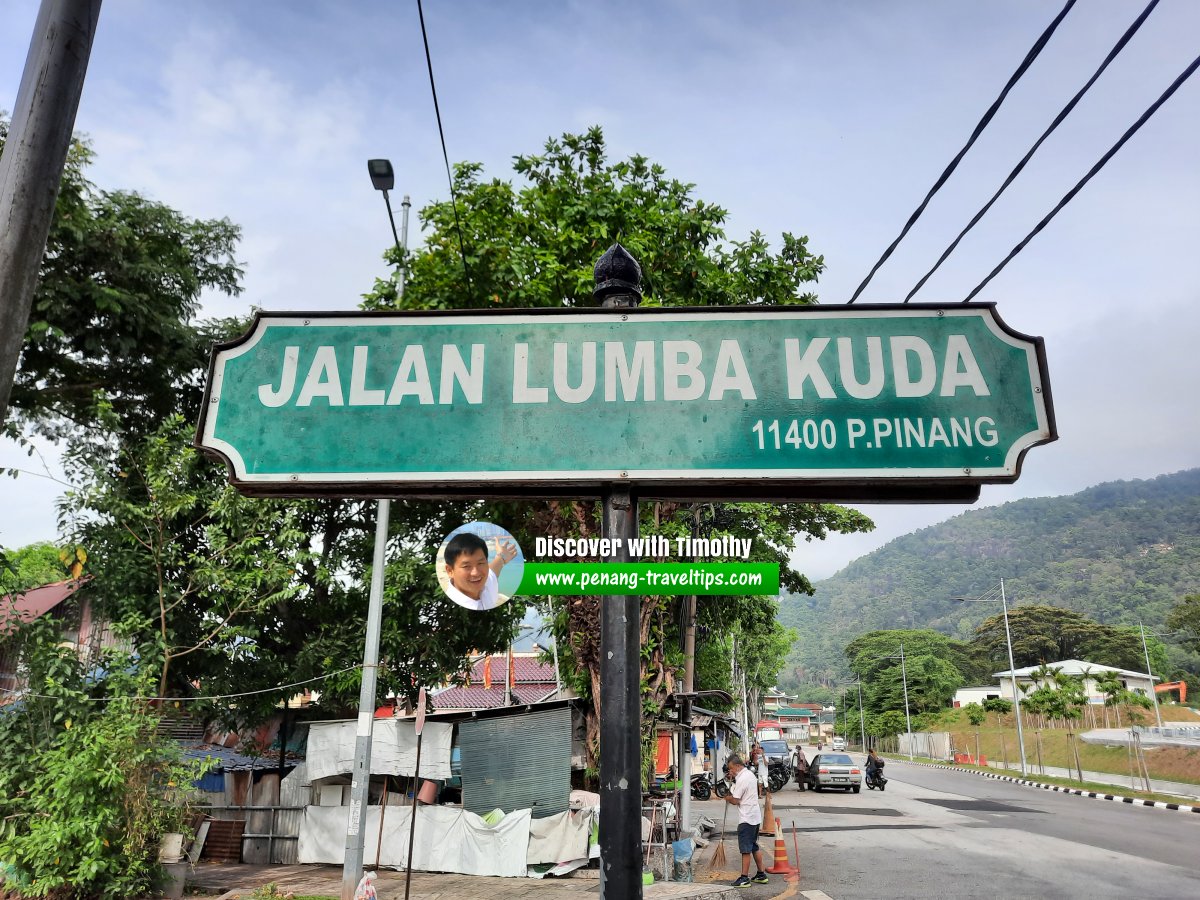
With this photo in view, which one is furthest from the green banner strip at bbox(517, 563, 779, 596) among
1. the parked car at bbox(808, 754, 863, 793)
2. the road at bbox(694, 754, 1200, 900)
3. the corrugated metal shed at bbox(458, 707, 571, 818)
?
the parked car at bbox(808, 754, 863, 793)

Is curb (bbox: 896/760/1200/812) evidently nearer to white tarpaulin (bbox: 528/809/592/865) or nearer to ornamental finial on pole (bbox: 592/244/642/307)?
white tarpaulin (bbox: 528/809/592/865)

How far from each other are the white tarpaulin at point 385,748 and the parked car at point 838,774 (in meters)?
19.2

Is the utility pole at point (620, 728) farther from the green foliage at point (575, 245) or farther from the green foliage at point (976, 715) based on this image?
the green foliage at point (976, 715)

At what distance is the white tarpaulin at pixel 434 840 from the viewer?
12.0 m

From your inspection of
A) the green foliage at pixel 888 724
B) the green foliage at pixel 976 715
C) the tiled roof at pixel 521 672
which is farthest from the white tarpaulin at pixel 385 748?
the green foliage at pixel 888 724

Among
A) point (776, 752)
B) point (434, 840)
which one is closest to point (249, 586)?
point (434, 840)

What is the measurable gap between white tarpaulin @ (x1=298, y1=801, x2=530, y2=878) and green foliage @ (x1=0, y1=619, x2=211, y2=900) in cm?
286

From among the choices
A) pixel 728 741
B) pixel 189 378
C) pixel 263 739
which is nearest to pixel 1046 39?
pixel 189 378

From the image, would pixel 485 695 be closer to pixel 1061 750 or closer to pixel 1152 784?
pixel 1152 784

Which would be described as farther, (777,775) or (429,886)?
(777,775)

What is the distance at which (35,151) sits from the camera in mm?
1934

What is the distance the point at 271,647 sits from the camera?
14.2 meters

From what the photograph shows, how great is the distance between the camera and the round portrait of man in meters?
1.88

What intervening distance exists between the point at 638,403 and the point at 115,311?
42.3ft
